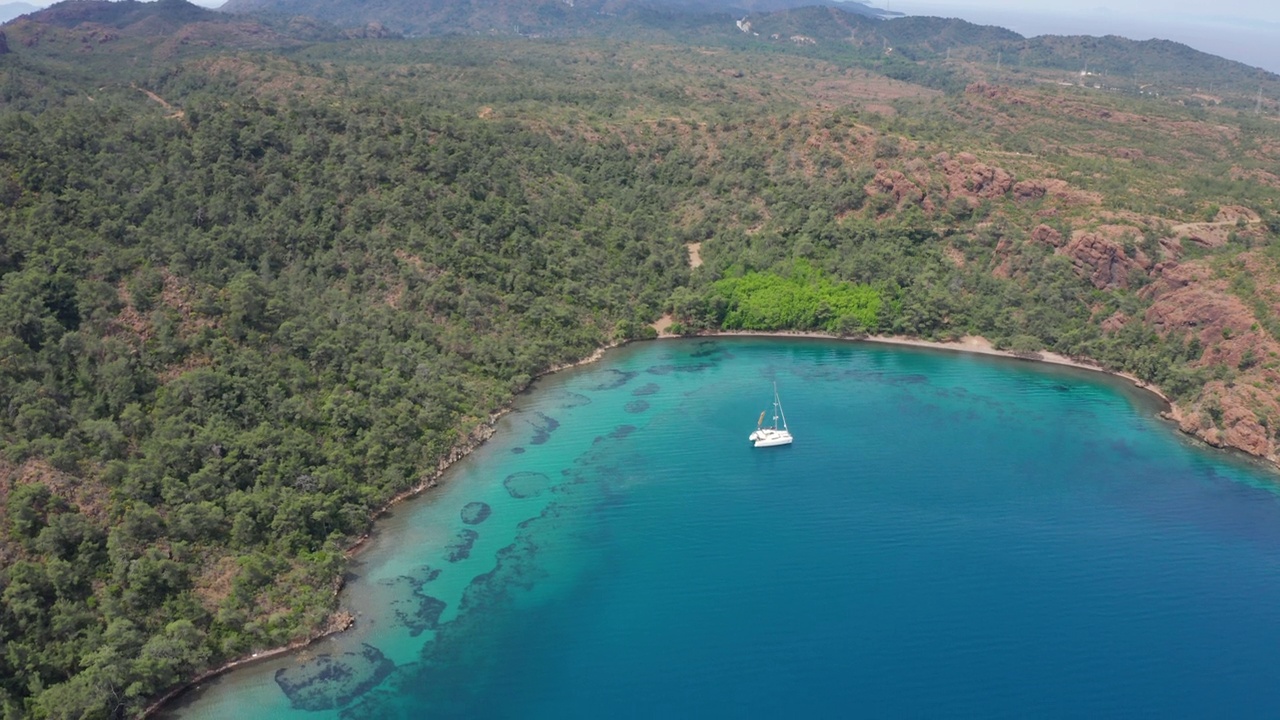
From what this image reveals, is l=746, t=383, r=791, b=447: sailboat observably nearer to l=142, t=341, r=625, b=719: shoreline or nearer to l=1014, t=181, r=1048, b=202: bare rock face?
l=142, t=341, r=625, b=719: shoreline

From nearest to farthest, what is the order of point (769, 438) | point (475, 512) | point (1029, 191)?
point (475, 512) → point (769, 438) → point (1029, 191)

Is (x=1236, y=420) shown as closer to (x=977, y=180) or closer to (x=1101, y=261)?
(x=1101, y=261)

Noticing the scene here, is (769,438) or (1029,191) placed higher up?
(1029,191)

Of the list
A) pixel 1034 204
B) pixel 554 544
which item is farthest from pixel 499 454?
pixel 1034 204

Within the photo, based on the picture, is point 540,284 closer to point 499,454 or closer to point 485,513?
point 499,454

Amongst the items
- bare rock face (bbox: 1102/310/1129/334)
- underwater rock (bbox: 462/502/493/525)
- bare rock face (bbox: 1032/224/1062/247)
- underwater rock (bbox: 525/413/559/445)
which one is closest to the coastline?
bare rock face (bbox: 1102/310/1129/334)

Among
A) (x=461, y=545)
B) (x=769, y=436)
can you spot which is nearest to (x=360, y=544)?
(x=461, y=545)

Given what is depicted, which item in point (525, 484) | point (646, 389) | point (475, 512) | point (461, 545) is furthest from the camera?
point (646, 389)

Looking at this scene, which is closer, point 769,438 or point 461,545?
point 461,545
